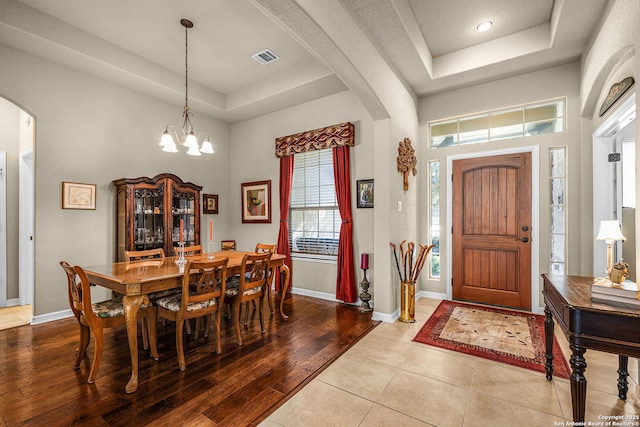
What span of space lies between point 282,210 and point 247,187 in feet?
3.40

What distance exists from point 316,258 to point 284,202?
3.51 ft

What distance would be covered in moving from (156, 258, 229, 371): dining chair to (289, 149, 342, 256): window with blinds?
7.06 ft

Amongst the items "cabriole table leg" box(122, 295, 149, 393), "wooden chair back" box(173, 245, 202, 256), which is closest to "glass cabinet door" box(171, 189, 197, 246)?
"wooden chair back" box(173, 245, 202, 256)

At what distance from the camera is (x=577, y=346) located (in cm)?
154

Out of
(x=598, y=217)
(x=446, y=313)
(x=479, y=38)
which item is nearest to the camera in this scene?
(x=598, y=217)

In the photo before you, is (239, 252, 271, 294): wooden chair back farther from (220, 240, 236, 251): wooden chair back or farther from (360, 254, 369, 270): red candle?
(220, 240, 236, 251): wooden chair back

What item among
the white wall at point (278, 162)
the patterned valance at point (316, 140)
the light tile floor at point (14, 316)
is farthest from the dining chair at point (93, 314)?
the patterned valance at point (316, 140)

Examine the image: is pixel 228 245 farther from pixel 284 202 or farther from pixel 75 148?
pixel 75 148

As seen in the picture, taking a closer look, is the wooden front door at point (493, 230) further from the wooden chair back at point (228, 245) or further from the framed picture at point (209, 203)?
the framed picture at point (209, 203)

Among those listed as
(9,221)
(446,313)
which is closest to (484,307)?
(446,313)

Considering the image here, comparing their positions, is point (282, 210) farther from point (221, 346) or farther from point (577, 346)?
point (577, 346)

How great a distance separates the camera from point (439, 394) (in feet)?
6.88

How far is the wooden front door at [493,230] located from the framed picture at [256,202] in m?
3.05

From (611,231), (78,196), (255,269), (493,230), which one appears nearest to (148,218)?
(78,196)
